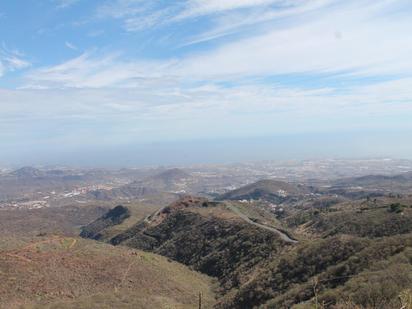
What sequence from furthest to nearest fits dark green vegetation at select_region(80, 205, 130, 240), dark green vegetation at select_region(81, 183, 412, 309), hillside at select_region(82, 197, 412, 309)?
1. dark green vegetation at select_region(80, 205, 130, 240)
2. hillside at select_region(82, 197, 412, 309)
3. dark green vegetation at select_region(81, 183, 412, 309)

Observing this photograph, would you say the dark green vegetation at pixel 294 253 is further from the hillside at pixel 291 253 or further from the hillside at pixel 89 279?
the hillside at pixel 89 279

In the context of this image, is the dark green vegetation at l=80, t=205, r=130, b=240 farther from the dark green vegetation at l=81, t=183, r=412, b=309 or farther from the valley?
the valley

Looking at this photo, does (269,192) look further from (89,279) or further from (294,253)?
(89,279)

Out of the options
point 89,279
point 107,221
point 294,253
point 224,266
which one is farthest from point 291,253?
point 107,221

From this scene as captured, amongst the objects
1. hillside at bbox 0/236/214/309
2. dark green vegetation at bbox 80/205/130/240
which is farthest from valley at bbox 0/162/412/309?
dark green vegetation at bbox 80/205/130/240

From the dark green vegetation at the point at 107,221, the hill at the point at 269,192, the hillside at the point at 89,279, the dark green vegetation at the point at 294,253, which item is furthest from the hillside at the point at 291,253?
the hill at the point at 269,192

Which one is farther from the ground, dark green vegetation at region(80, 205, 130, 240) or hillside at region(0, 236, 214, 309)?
hillside at region(0, 236, 214, 309)
